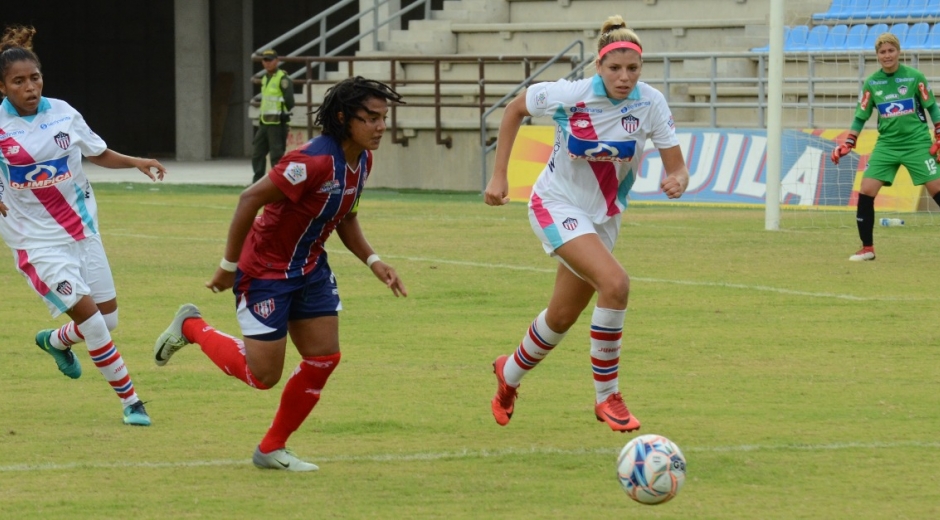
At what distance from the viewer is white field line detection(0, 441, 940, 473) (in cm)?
600

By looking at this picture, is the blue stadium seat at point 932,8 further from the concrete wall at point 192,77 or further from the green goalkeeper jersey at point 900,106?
the concrete wall at point 192,77

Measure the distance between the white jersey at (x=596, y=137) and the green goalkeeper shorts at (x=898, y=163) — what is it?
7108mm

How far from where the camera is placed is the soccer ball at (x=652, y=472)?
5219 millimetres

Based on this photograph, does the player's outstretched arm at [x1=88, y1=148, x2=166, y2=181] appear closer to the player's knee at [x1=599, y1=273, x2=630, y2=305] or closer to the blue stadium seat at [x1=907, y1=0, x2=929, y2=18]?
the player's knee at [x1=599, y1=273, x2=630, y2=305]

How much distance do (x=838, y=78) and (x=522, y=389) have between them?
45.7 feet

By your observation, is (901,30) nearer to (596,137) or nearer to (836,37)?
(836,37)

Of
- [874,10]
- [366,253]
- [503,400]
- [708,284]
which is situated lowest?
[708,284]

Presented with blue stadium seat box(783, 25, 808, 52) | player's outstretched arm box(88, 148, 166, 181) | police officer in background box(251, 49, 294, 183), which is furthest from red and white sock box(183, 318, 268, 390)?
blue stadium seat box(783, 25, 808, 52)

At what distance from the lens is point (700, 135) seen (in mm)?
20297

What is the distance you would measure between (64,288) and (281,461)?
5.32 feet

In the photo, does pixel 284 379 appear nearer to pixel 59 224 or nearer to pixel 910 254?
pixel 59 224

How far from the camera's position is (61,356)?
24.6 ft

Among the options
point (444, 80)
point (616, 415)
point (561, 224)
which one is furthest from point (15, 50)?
point (444, 80)

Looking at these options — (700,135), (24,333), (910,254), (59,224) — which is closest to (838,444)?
(59,224)
